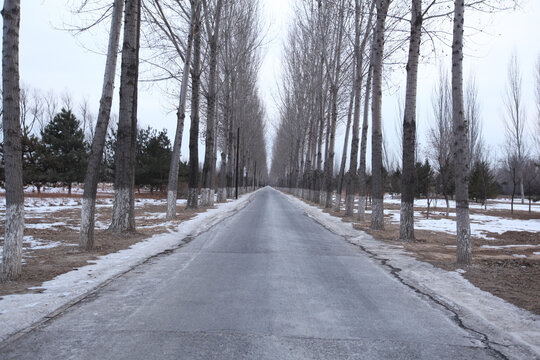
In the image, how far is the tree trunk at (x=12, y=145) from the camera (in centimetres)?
565

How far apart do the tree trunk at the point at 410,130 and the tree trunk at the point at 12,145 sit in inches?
361

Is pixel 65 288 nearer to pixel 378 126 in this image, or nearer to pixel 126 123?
pixel 126 123

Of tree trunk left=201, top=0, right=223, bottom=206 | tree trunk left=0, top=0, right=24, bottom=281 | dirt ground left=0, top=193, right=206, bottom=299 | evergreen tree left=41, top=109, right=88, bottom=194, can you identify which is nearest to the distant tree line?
evergreen tree left=41, top=109, right=88, bottom=194

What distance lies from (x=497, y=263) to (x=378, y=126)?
7.86 m

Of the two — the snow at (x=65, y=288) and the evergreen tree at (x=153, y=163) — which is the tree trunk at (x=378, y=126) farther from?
the evergreen tree at (x=153, y=163)

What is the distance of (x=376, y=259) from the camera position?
8344 millimetres

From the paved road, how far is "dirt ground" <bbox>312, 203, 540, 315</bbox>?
128 centimetres

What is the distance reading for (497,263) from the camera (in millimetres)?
7914

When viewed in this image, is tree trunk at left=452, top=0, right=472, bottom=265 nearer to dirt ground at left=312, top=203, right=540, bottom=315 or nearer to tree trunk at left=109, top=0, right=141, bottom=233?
dirt ground at left=312, top=203, right=540, bottom=315

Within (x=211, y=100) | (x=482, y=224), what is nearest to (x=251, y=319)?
(x=482, y=224)

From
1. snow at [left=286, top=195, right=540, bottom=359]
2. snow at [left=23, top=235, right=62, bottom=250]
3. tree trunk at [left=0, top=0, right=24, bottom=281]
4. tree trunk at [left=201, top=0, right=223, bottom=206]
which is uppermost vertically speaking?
tree trunk at [left=201, top=0, right=223, bottom=206]

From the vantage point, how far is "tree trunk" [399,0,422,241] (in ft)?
37.0

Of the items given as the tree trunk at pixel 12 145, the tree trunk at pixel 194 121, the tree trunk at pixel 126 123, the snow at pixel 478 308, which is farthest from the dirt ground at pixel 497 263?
the tree trunk at pixel 194 121

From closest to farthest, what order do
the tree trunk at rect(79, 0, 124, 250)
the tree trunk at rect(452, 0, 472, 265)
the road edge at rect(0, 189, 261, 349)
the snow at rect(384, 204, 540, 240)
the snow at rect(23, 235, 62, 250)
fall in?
1. the road edge at rect(0, 189, 261, 349)
2. the tree trunk at rect(452, 0, 472, 265)
3. the tree trunk at rect(79, 0, 124, 250)
4. the snow at rect(23, 235, 62, 250)
5. the snow at rect(384, 204, 540, 240)
